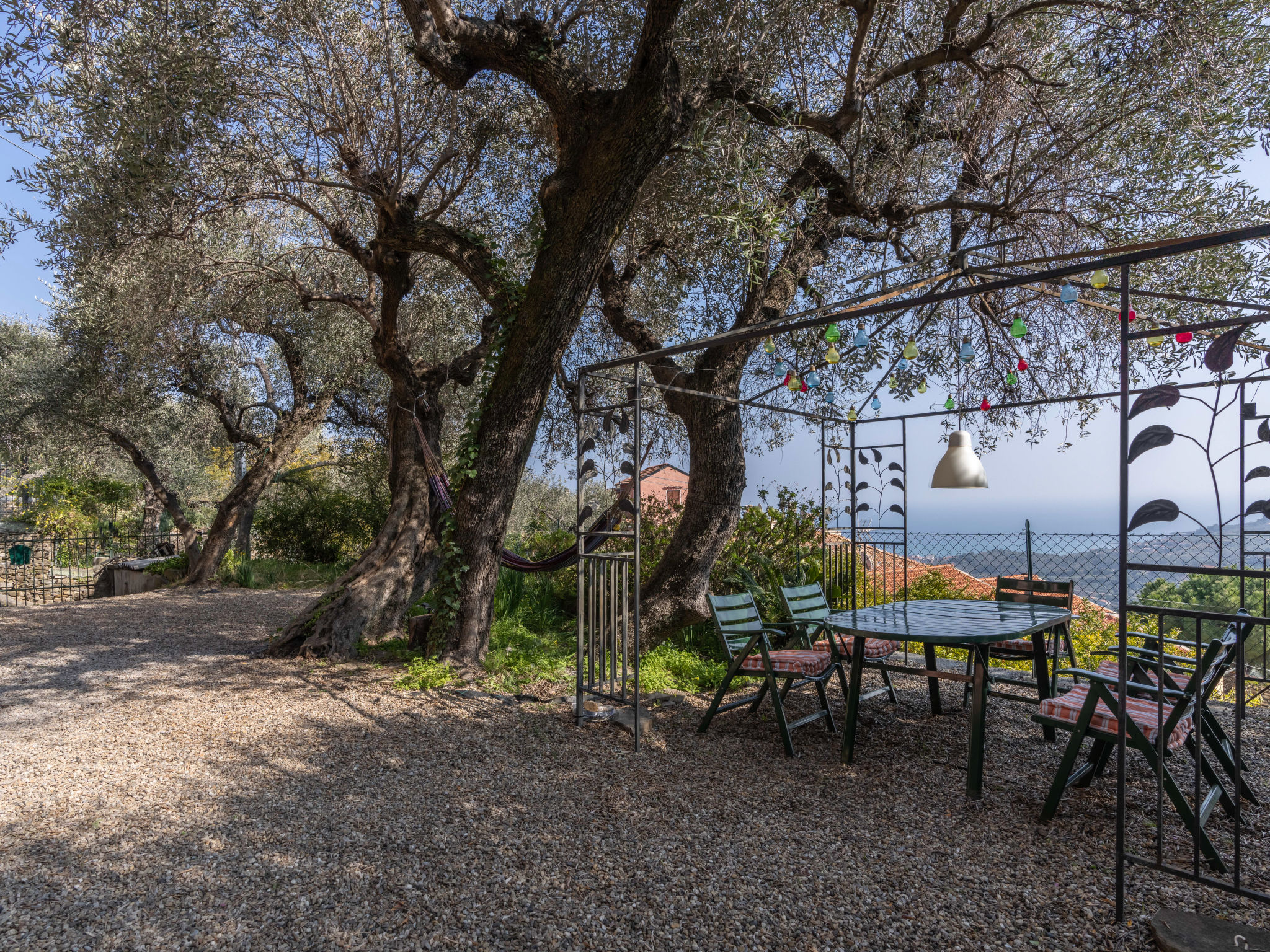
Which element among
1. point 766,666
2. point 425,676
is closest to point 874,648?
point 766,666

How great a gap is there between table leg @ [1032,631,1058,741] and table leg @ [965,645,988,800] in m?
0.78

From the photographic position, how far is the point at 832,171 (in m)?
5.39

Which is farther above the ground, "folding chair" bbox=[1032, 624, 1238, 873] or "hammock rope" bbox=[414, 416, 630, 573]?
"hammock rope" bbox=[414, 416, 630, 573]

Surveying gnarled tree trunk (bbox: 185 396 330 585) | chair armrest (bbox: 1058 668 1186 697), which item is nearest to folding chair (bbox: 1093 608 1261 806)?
chair armrest (bbox: 1058 668 1186 697)

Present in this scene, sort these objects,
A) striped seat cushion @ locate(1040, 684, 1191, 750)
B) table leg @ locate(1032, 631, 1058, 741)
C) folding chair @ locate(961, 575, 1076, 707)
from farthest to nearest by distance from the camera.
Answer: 1. folding chair @ locate(961, 575, 1076, 707)
2. table leg @ locate(1032, 631, 1058, 741)
3. striped seat cushion @ locate(1040, 684, 1191, 750)

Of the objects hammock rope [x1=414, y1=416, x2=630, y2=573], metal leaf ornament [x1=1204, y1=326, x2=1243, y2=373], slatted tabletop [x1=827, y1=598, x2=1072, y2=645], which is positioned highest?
metal leaf ornament [x1=1204, y1=326, x2=1243, y2=373]

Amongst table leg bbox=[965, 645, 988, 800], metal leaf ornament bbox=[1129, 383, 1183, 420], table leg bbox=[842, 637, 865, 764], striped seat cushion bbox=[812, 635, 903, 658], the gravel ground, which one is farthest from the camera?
striped seat cushion bbox=[812, 635, 903, 658]

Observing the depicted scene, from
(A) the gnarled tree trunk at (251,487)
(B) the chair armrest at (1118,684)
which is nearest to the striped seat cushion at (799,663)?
(B) the chair armrest at (1118,684)

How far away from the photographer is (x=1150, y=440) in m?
2.15

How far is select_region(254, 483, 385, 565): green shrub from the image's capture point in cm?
1190

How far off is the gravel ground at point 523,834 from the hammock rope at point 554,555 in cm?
102

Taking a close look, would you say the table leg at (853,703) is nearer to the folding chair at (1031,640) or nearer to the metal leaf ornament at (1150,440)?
the folding chair at (1031,640)

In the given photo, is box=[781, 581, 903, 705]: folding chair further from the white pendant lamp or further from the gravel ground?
the white pendant lamp

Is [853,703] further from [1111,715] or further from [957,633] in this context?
A: [1111,715]
